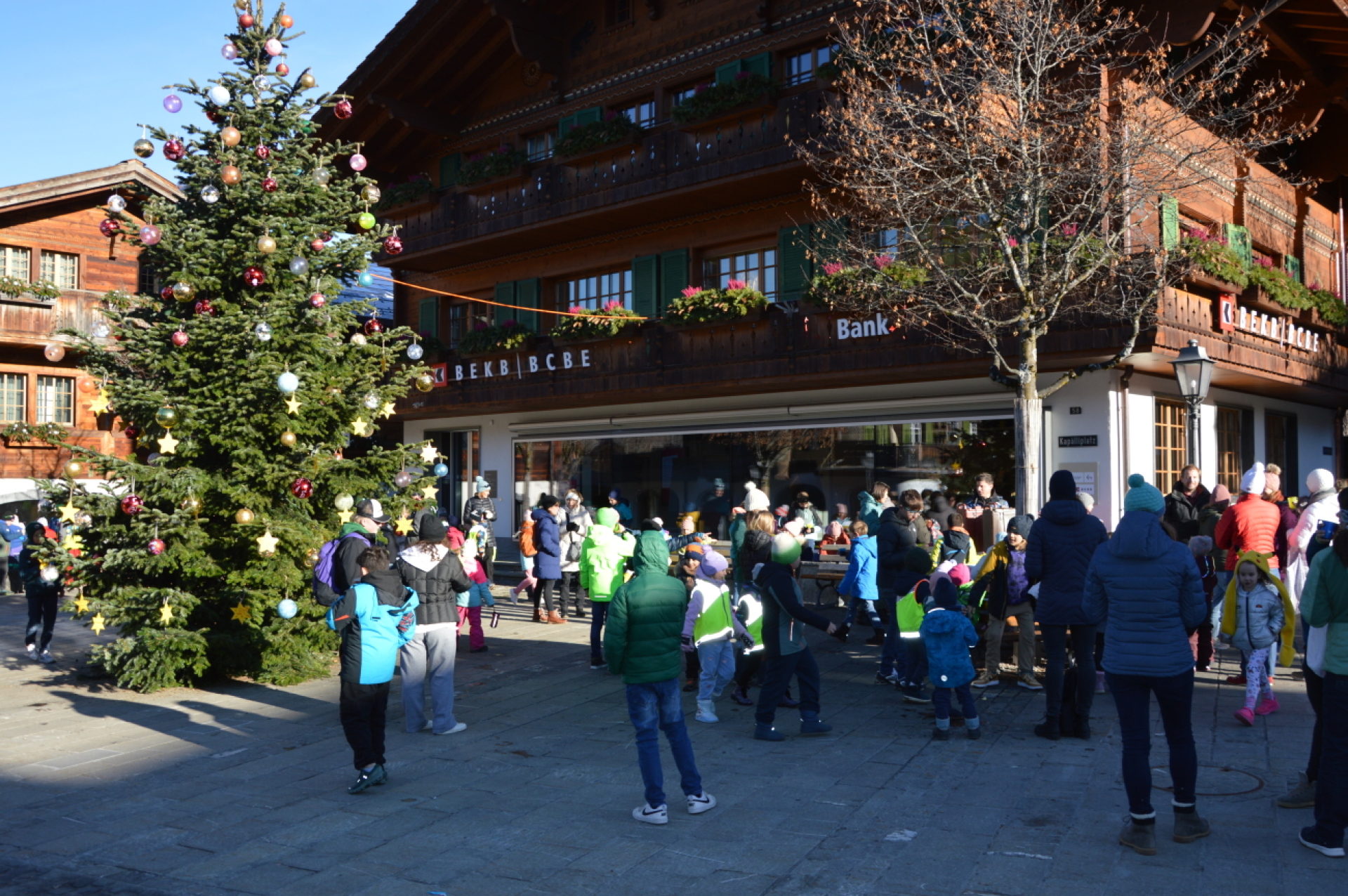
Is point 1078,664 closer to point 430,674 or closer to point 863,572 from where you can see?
point 863,572

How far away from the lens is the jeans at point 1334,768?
5098mm

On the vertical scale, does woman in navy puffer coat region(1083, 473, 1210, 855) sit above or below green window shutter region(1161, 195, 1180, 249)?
below

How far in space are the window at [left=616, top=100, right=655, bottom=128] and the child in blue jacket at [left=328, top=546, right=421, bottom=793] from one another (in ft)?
49.3

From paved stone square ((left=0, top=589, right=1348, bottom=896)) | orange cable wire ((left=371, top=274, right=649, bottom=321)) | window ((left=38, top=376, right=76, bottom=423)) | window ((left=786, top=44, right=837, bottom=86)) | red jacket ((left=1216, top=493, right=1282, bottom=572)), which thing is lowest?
paved stone square ((left=0, top=589, right=1348, bottom=896))

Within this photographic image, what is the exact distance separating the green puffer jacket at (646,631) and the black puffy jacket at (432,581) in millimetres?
2523

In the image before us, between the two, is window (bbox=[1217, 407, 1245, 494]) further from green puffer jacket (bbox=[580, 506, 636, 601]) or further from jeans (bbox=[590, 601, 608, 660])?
jeans (bbox=[590, 601, 608, 660])

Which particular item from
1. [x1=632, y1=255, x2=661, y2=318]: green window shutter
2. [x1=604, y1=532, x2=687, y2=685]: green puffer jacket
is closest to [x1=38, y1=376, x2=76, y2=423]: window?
[x1=632, y1=255, x2=661, y2=318]: green window shutter

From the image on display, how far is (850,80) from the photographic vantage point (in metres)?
14.5

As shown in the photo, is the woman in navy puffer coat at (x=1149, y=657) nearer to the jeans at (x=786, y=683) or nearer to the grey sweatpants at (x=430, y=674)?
the jeans at (x=786, y=683)

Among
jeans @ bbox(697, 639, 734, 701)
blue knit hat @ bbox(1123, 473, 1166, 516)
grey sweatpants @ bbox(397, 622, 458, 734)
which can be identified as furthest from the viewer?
jeans @ bbox(697, 639, 734, 701)

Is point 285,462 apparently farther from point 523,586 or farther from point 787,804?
point 787,804

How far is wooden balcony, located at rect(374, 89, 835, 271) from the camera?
16531mm

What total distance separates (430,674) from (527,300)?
14.3 meters

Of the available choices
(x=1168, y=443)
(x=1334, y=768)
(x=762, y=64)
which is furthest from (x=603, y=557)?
(x=762, y=64)
